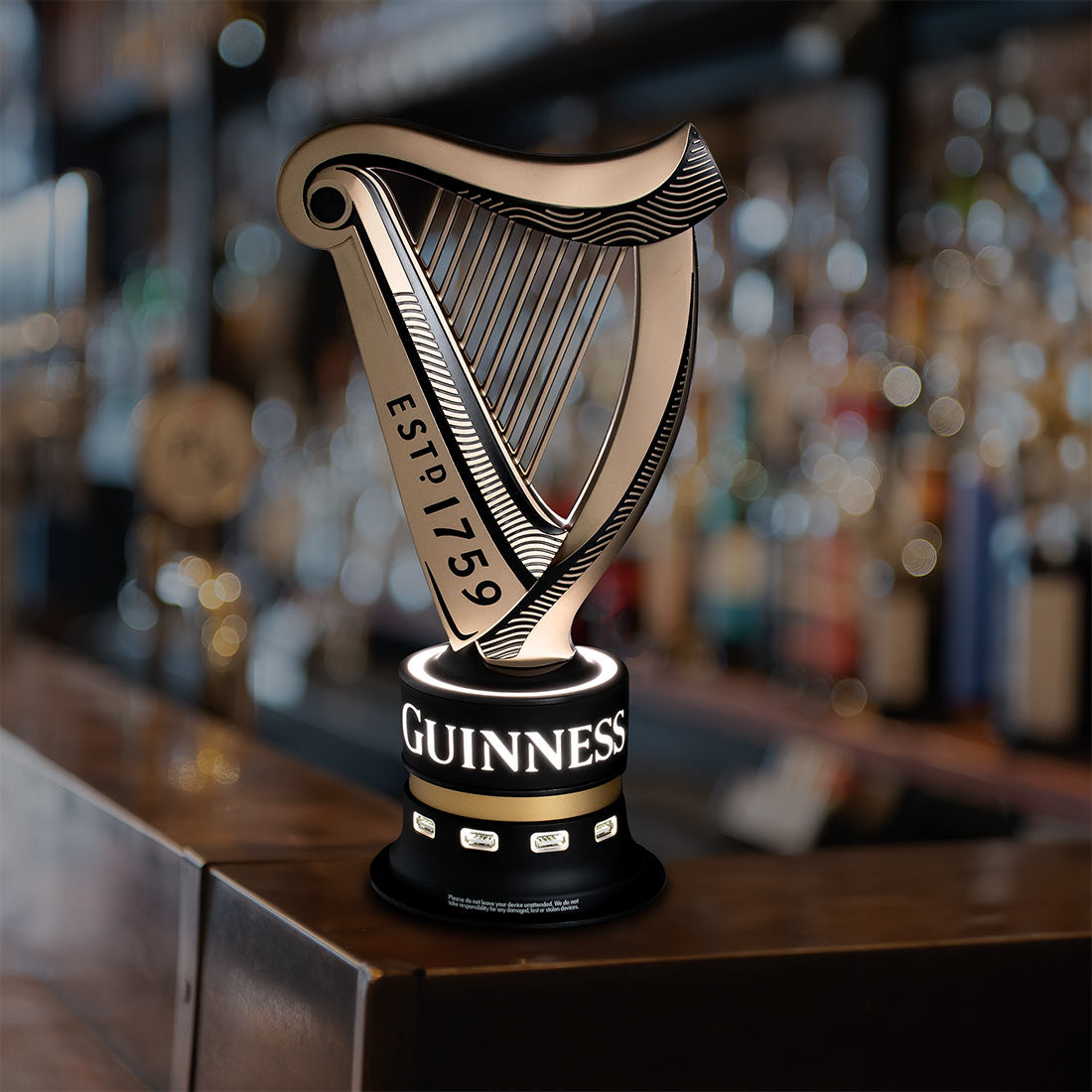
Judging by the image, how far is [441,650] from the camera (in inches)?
25.8

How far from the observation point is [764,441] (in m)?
1.85

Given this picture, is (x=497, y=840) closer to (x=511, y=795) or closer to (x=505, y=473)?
(x=511, y=795)

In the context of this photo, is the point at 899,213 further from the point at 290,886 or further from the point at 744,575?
the point at 290,886

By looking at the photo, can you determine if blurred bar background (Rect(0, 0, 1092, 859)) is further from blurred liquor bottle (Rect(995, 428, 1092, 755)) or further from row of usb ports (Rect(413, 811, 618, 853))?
row of usb ports (Rect(413, 811, 618, 853))

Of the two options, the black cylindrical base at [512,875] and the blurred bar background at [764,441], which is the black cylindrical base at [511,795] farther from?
the blurred bar background at [764,441]

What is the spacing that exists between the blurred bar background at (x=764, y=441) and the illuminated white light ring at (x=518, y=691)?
0.95 ft

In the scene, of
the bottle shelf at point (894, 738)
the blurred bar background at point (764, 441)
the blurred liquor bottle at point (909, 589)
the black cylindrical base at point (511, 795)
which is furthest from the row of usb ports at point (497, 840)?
the blurred liquor bottle at point (909, 589)

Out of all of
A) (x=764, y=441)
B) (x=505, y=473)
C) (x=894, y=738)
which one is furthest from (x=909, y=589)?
(x=505, y=473)

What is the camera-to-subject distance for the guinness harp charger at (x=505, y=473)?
0.58 metres

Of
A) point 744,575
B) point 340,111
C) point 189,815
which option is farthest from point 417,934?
point 340,111

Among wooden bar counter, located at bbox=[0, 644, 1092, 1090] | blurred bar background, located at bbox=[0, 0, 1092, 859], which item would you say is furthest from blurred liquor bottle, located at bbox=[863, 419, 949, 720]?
wooden bar counter, located at bbox=[0, 644, 1092, 1090]

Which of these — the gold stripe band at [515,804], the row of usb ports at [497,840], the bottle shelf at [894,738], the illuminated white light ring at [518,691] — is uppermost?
the illuminated white light ring at [518,691]

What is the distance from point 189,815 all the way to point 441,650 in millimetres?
194

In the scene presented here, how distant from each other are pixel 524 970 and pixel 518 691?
0.11 m
